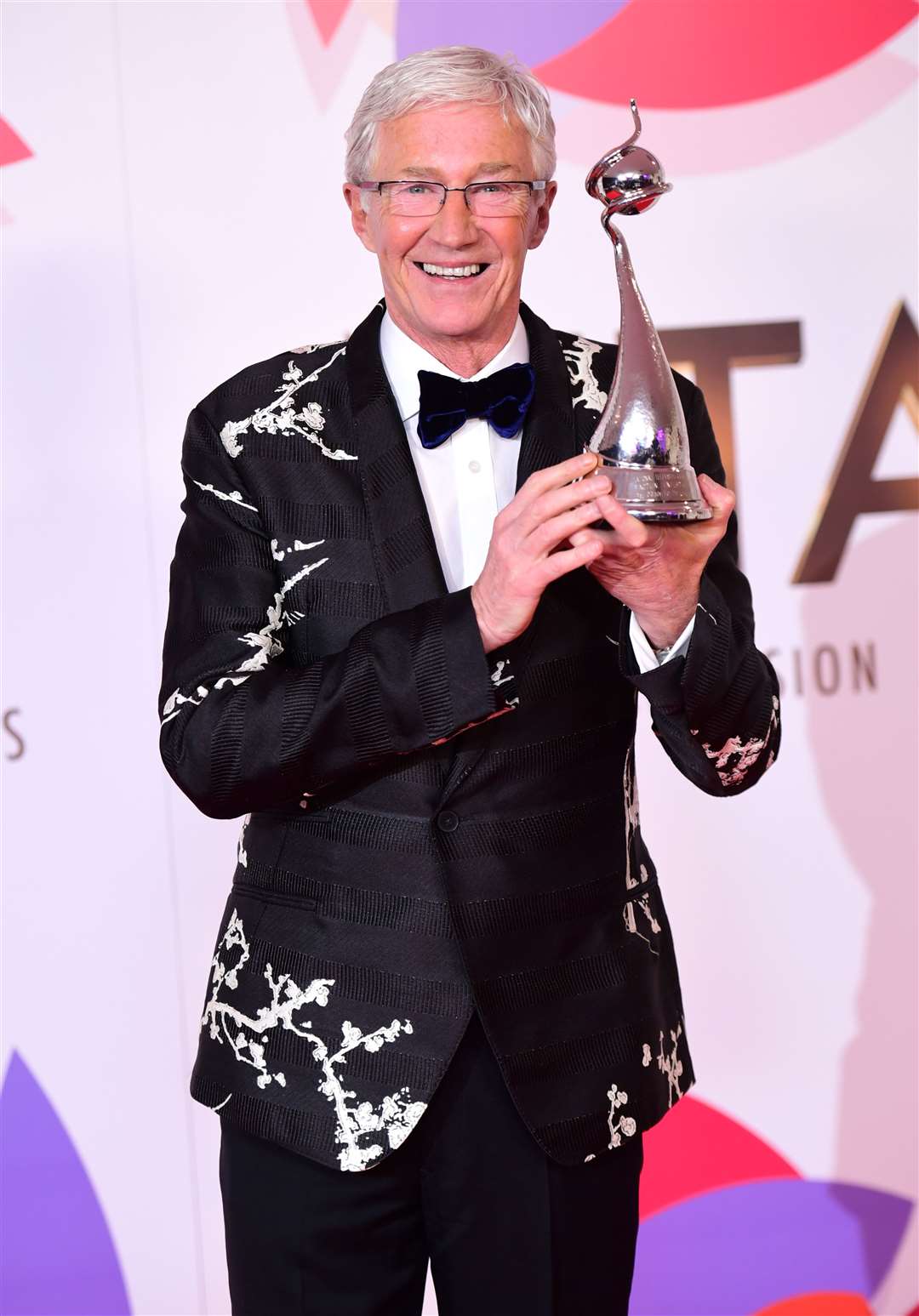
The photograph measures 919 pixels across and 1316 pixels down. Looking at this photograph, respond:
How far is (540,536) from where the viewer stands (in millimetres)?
1261

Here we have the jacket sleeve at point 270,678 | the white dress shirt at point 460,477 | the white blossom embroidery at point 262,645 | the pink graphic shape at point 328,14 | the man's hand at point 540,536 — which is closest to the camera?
the man's hand at point 540,536

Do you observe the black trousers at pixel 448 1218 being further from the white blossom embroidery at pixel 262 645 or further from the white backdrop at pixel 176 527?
the white backdrop at pixel 176 527

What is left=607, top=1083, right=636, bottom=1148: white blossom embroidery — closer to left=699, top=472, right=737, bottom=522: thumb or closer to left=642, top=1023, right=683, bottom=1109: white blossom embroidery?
left=642, top=1023, right=683, bottom=1109: white blossom embroidery

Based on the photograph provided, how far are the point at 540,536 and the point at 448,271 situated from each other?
16.8 inches

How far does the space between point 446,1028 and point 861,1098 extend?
5.13 ft

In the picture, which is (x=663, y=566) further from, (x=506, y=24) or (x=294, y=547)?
(x=506, y=24)

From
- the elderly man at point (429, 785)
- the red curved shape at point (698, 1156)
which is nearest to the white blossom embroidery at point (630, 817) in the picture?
the elderly man at point (429, 785)

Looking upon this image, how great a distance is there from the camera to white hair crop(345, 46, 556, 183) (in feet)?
4.99

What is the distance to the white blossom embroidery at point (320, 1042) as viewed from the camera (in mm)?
1446

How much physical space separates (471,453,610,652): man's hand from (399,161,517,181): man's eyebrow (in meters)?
0.41

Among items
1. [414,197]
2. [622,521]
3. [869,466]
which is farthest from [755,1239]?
[414,197]

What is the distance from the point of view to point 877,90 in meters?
2.61

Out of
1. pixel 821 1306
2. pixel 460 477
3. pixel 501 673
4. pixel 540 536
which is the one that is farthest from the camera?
pixel 821 1306

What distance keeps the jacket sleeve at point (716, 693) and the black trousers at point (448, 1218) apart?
34cm
